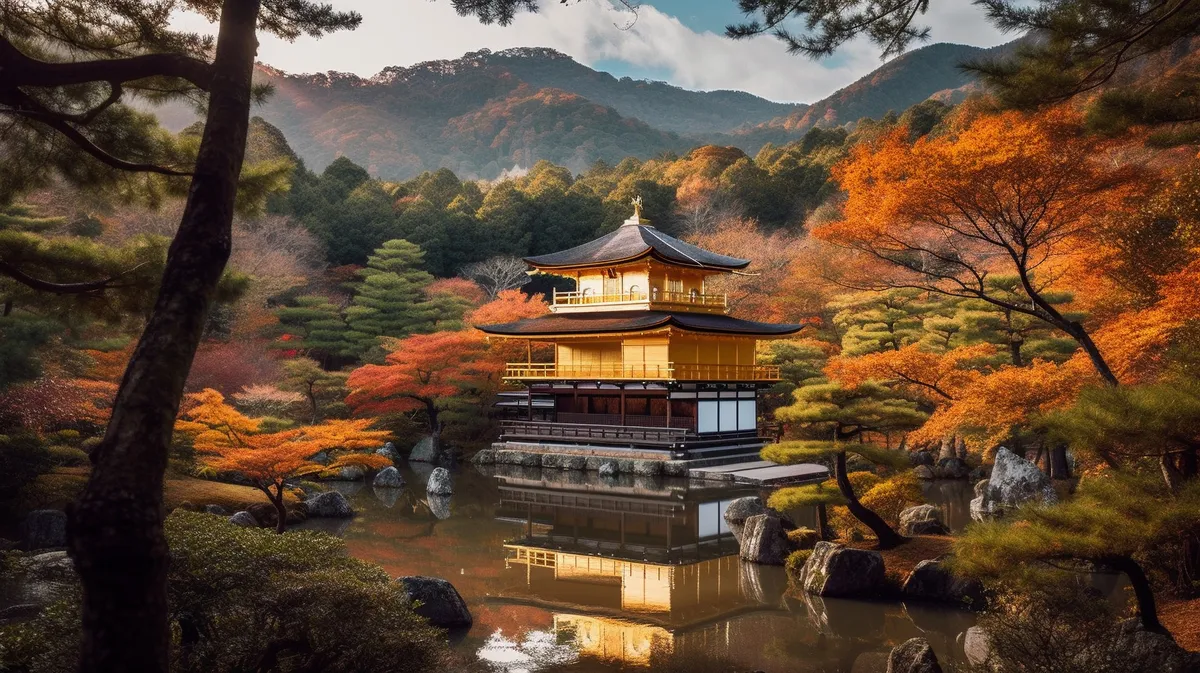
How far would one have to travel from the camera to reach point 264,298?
91.4 ft

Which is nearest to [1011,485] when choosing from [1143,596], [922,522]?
[922,522]

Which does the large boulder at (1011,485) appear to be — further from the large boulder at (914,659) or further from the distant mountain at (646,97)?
the distant mountain at (646,97)

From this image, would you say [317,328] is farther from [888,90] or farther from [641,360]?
[888,90]

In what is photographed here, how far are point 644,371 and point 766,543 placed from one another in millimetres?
11384

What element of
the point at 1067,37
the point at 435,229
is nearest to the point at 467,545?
the point at 1067,37

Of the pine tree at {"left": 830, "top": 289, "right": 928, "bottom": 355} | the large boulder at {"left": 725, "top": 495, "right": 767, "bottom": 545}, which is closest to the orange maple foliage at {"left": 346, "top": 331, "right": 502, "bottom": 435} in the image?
the pine tree at {"left": 830, "top": 289, "right": 928, "bottom": 355}

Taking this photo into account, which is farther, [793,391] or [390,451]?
[390,451]

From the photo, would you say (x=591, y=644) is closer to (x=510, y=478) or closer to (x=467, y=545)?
(x=467, y=545)

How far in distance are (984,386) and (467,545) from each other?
8411mm

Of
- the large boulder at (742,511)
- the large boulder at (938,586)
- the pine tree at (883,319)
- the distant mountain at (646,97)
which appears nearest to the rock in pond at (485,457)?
the pine tree at (883,319)

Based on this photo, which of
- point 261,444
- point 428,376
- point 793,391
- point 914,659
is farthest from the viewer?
point 428,376

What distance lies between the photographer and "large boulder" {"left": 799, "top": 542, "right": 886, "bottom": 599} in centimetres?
926

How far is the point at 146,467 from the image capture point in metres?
3.26

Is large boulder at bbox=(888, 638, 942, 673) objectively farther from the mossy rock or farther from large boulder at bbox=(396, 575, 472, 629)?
the mossy rock
